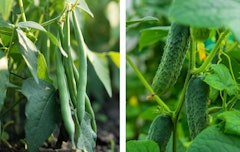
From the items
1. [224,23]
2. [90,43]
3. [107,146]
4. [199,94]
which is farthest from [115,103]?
[224,23]

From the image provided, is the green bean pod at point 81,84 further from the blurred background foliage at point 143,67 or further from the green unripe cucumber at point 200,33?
the blurred background foliage at point 143,67

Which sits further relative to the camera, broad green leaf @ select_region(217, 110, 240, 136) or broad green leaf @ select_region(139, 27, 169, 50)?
broad green leaf @ select_region(139, 27, 169, 50)

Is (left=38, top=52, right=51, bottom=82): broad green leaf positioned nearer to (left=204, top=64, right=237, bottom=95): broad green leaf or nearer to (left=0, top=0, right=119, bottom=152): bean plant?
(left=0, top=0, right=119, bottom=152): bean plant

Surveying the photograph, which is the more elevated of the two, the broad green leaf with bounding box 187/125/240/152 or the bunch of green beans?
the bunch of green beans

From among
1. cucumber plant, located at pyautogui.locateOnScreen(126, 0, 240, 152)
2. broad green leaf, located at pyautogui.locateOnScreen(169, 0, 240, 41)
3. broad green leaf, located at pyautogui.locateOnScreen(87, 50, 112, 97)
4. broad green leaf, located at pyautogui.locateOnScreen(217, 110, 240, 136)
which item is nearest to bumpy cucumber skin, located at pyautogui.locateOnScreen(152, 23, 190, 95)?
cucumber plant, located at pyautogui.locateOnScreen(126, 0, 240, 152)

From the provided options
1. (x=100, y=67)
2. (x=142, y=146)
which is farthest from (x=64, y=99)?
(x=100, y=67)

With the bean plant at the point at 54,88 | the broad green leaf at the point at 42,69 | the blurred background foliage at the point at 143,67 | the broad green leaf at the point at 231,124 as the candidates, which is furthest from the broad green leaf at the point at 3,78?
the blurred background foliage at the point at 143,67
